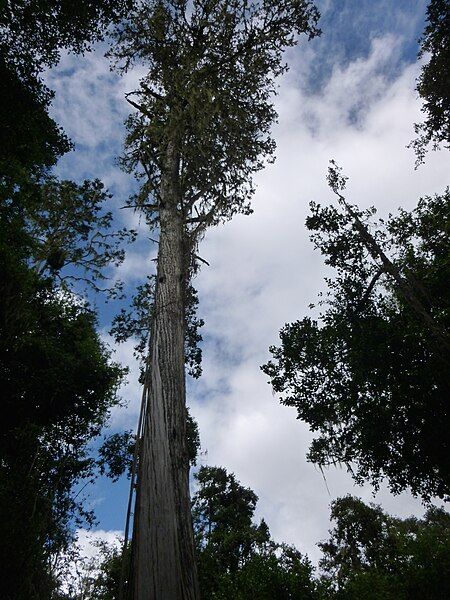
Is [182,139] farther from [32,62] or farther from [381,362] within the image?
[381,362]

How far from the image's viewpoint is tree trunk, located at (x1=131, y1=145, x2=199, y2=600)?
210 cm

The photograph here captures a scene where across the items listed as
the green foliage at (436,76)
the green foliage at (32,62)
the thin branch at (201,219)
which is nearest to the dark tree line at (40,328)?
the green foliage at (32,62)

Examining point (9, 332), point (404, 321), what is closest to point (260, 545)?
point (404, 321)

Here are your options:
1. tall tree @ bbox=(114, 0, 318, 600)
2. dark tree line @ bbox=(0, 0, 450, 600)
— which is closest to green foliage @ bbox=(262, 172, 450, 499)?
dark tree line @ bbox=(0, 0, 450, 600)

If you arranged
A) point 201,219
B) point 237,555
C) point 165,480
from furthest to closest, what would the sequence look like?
point 237,555 → point 201,219 → point 165,480

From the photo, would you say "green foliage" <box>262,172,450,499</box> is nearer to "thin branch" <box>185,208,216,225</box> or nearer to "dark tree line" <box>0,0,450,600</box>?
"dark tree line" <box>0,0,450,600</box>

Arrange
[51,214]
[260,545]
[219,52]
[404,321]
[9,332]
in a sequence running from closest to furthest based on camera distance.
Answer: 1. [219,52]
2. [9,332]
3. [404,321]
4. [51,214]
5. [260,545]

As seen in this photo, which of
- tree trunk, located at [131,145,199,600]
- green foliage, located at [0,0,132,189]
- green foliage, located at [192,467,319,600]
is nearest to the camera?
tree trunk, located at [131,145,199,600]

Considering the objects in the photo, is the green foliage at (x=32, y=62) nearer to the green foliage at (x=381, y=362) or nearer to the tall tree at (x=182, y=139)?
the tall tree at (x=182, y=139)

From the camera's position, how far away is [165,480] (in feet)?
8.47

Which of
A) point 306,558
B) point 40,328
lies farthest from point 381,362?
point 40,328

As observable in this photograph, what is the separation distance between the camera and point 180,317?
4.27 meters

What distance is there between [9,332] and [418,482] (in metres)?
13.5

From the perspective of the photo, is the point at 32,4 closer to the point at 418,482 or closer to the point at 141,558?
the point at 141,558
